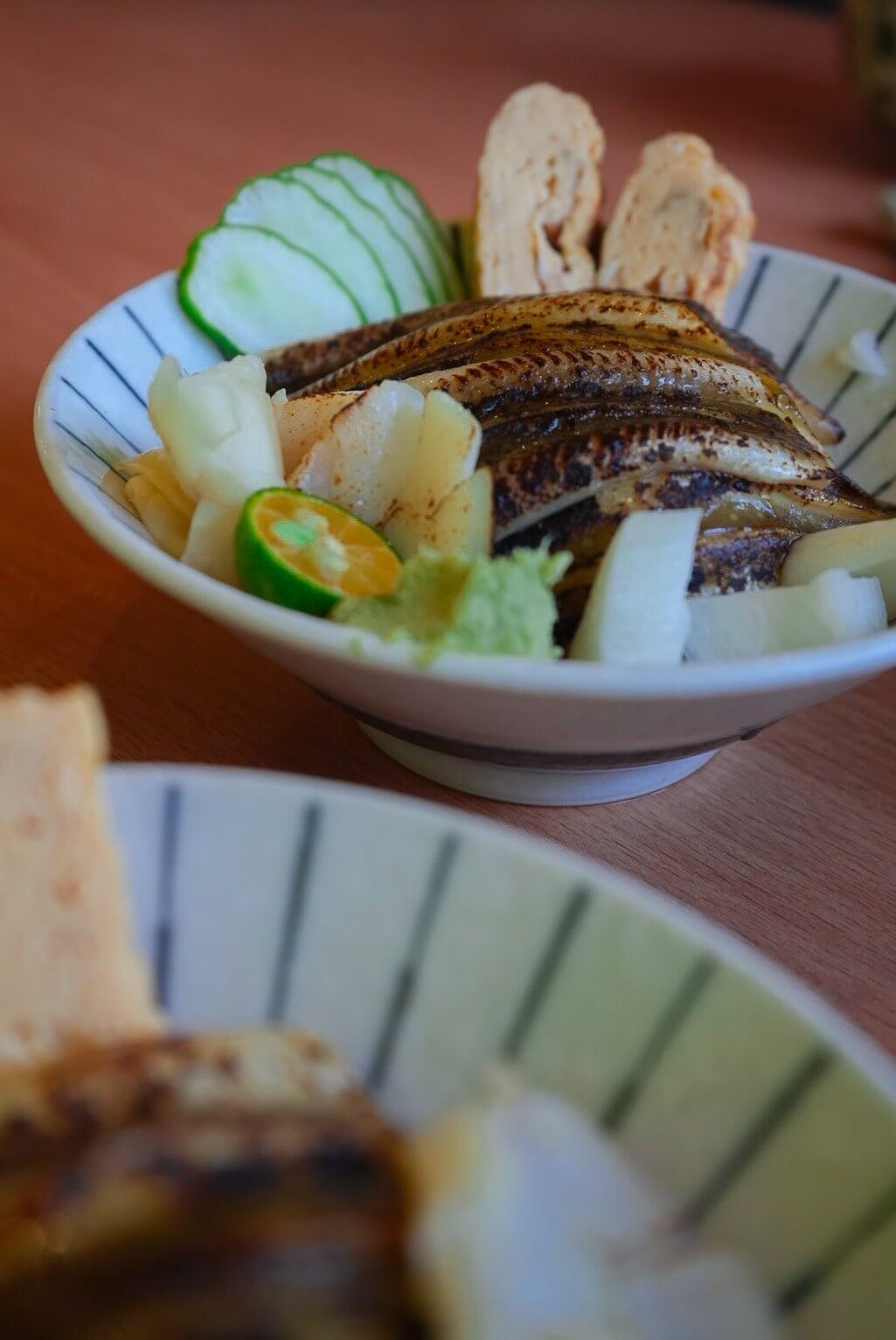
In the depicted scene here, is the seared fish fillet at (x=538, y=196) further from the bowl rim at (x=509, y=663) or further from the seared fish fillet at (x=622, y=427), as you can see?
the bowl rim at (x=509, y=663)

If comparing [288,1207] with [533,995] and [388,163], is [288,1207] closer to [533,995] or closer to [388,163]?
[533,995]

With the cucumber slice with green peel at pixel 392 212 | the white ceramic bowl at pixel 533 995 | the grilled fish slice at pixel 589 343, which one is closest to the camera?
the white ceramic bowl at pixel 533 995

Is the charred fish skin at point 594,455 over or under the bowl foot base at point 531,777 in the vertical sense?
over

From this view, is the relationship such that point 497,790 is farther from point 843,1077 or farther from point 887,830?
point 843,1077

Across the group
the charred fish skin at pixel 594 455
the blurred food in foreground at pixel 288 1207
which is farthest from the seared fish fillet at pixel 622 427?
the blurred food in foreground at pixel 288 1207

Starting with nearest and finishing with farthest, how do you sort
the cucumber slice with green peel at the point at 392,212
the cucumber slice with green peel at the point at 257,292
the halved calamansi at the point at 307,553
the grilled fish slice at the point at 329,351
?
the halved calamansi at the point at 307,553 → the grilled fish slice at the point at 329,351 → the cucumber slice with green peel at the point at 257,292 → the cucumber slice with green peel at the point at 392,212

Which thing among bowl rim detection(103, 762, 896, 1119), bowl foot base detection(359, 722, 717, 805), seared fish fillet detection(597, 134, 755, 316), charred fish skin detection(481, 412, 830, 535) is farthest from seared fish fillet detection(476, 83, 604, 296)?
bowl rim detection(103, 762, 896, 1119)

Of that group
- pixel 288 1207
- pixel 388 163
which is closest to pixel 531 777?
pixel 288 1207
